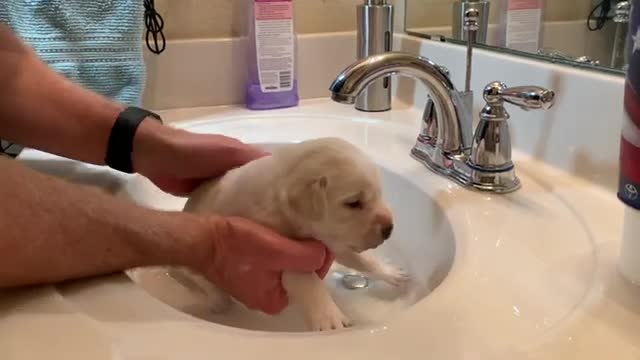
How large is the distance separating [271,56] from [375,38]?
6.6 inches

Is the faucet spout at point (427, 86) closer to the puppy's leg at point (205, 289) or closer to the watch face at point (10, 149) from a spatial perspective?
the puppy's leg at point (205, 289)

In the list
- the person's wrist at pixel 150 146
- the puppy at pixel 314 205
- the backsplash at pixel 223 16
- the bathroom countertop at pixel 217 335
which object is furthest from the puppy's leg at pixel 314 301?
the backsplash at pixel 223 16

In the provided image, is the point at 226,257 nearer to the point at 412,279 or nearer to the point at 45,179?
the point at 45,179

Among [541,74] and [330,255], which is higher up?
[541,74]

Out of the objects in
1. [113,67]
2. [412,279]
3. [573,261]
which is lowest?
[412,279]

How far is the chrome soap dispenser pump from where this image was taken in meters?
0.99

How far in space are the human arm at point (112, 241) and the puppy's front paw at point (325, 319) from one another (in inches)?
1.6

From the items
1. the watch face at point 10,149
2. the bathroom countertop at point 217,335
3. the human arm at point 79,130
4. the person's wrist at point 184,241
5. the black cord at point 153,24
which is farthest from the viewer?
the black cord at point 153,24

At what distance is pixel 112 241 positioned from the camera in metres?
0.47

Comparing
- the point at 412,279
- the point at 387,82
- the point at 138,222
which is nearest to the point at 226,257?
the point at 138,222

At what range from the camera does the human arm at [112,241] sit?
427 mm

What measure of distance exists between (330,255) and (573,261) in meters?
0.22

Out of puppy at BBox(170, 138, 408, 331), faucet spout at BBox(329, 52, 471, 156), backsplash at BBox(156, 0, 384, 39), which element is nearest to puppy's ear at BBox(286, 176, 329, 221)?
puppy at BBox(170, 138, 408, 331)

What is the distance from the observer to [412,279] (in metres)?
0.69
